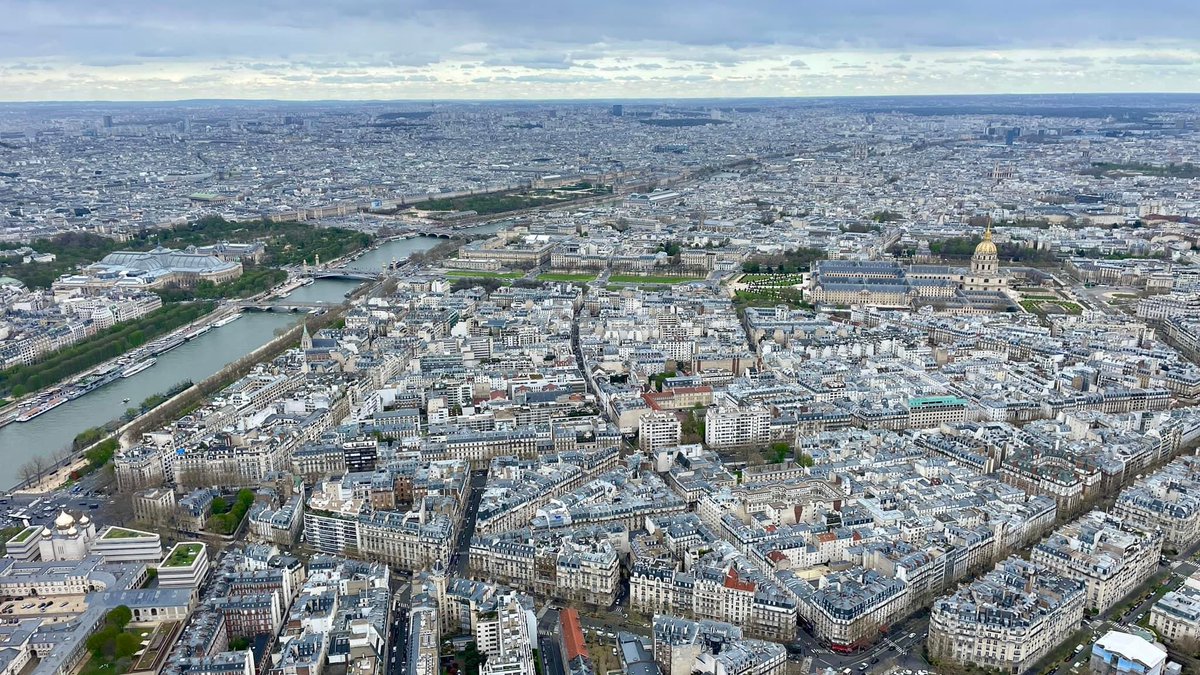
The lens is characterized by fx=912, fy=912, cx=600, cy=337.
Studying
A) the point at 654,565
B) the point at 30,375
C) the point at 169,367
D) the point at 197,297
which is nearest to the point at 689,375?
the point at 654,565

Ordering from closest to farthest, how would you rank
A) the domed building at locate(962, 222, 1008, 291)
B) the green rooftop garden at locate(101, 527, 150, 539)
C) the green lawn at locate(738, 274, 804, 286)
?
the green rooftop garden at locate(101, 527, 150, 539), the domed building at locate(962, 222, 1008, 291), the green lawn at locate(738, 274, 804, 286)

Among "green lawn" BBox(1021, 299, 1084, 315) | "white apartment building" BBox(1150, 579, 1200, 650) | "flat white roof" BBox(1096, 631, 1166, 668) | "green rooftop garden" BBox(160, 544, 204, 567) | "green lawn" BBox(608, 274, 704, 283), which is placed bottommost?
"white apartment building" BBox(1150, 579, 1200, 650)

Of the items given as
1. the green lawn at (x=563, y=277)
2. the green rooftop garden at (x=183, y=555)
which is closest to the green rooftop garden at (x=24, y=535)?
the green rooftop garden at (x=183, y=555)

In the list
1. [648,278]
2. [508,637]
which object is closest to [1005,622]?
[508,637]

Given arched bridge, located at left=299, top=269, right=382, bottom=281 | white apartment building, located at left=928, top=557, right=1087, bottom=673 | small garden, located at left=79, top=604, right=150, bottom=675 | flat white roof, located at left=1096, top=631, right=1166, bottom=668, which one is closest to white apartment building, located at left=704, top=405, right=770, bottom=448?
white apartment building, located at left=928, top=557, right=1087, bottom=673

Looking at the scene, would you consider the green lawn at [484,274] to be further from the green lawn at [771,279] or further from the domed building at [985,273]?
the domed building at [985,273]

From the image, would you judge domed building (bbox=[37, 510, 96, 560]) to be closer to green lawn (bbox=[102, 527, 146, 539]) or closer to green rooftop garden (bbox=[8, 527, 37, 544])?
green rooftop garden (bbox=[8, 527, 37, 544])
